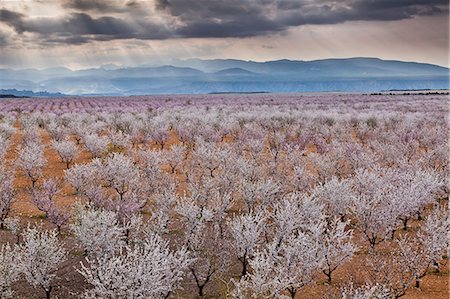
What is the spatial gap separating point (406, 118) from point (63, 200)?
59704 mm

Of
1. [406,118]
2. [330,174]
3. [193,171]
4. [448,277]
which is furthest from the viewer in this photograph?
[406,118]

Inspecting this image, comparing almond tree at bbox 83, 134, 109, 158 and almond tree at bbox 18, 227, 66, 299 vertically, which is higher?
almond tree at bbox 83, 134, 109, 158

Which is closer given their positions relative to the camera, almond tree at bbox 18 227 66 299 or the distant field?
the distant field

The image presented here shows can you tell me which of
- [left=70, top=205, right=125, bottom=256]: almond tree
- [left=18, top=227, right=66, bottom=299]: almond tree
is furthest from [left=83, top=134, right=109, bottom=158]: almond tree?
[left=18, top=227, right=66, bottom=299]: almond tree

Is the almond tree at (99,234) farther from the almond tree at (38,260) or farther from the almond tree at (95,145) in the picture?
the almond tree at (95,145)

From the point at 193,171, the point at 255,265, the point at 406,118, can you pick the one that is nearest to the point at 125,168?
the point at 193,171

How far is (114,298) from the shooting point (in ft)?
47.9

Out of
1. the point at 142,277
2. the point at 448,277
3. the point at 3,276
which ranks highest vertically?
the point at 142,277

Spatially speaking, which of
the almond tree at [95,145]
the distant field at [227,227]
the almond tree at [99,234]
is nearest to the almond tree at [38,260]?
the distant field at [227,227]

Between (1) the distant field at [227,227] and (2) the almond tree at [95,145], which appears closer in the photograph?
(1) the distant field at [227,227]

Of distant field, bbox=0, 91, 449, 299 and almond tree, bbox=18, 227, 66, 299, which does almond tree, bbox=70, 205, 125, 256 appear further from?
almond tree, bbox=18, 227, 66, 299

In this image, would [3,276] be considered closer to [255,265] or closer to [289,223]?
[255,265]

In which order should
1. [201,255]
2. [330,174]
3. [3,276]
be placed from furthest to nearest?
1. [330,174]
2. [201,255]
3. [3,276]

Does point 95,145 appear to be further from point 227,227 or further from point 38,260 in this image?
point 38,260
